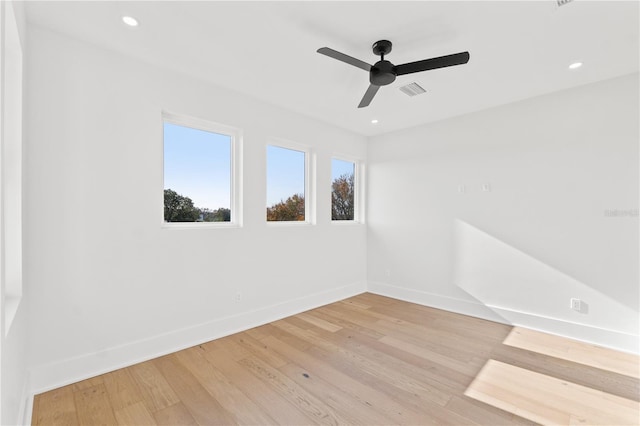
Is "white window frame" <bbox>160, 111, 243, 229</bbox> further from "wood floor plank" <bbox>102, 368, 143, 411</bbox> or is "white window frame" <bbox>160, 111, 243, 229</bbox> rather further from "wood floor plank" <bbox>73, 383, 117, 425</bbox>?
"wood floor plank" <bbox>73, 383, 117, 425</bbox>

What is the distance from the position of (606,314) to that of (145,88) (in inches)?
196

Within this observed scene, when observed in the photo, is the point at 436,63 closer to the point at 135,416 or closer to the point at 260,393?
the point at 260,393

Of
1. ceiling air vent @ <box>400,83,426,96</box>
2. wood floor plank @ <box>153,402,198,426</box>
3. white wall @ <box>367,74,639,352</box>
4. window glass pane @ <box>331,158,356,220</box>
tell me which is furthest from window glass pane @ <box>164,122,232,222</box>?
white wall @ <box>367,74,639,352</box>

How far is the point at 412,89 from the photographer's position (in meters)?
3.14

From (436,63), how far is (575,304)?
9.66 ft

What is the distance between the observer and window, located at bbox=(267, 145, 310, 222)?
3850mm

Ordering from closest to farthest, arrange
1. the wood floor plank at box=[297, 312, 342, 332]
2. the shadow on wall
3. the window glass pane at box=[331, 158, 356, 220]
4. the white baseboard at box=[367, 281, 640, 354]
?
the white baseboard at box=[367, 281, 640, 354] → the shadow on wall → the wood floor plank at box=[297, 312, 342, 332] → the window glass pane at box=[331, 158, 356, 220]

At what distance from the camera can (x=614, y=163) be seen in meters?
2.96

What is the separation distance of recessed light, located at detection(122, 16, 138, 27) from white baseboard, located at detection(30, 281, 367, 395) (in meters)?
2.56

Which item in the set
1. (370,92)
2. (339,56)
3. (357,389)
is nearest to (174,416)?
(357,389)

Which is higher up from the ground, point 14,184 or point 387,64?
point 387,64

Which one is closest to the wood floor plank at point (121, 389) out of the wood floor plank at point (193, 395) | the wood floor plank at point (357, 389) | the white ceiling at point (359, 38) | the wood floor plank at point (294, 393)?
the wood floor plank at point (193, 395)

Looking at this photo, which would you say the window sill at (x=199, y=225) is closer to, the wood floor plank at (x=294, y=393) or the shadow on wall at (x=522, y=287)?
the wood floor plank at (x=294, y=393)

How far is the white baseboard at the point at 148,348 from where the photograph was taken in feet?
7.14
